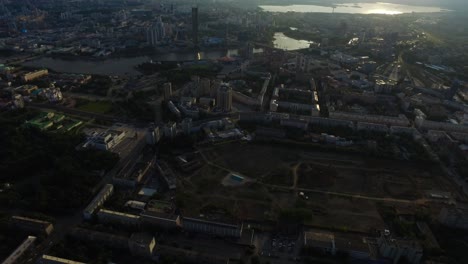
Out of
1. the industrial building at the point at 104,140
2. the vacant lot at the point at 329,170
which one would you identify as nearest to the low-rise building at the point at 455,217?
the vacant lot at the point at 329,170

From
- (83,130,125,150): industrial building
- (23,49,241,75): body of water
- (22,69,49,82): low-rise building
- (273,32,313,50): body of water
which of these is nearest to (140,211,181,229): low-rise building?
(83,130,125,150): industrial building

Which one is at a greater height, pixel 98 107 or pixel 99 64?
pixel 99 64

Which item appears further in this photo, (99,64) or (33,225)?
(99,64)

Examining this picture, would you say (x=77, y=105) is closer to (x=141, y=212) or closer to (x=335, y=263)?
(x=141, y=212)

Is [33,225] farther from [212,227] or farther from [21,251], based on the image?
[212,227]

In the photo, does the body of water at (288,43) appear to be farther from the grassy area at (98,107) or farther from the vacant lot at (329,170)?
the vacant lot at (329,170)

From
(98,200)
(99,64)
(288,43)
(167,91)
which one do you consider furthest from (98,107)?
(288,43)

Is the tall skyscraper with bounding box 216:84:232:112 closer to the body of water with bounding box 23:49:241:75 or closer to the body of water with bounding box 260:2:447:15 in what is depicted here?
the body of water with bounding box 23:49:241:75
